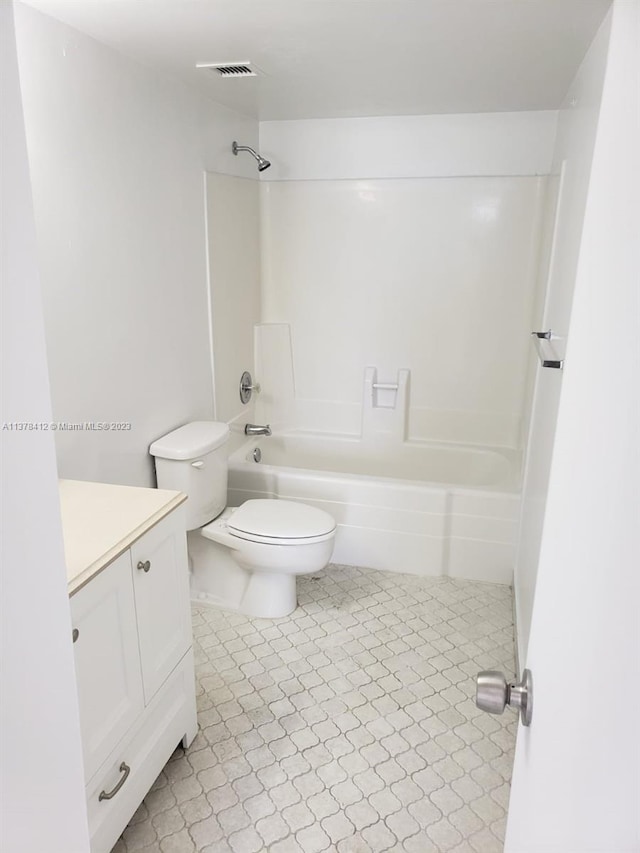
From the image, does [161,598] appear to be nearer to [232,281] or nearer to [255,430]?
[255,430]

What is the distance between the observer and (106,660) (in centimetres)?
141

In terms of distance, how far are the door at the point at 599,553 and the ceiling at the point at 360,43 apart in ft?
3.34

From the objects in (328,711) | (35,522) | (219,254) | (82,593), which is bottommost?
(328,711)

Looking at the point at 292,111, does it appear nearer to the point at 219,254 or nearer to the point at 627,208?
the point at 219,254

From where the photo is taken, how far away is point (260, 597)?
2537 mm

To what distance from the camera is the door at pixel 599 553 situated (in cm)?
52

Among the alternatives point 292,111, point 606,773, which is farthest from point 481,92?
point 606,773

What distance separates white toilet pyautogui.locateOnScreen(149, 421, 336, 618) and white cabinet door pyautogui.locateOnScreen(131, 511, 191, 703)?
0.58 meters

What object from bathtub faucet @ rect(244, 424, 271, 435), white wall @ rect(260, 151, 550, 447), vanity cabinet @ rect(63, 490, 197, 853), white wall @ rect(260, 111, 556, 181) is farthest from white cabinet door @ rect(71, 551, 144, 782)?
white wall @ rect(260, 111, 556, 181)

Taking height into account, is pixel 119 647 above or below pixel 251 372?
below

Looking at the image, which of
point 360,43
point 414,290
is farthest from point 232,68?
point 414,290

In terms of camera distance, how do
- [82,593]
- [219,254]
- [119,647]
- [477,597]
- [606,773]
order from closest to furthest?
[606,773] → [82,593] → [119,647] → [477,597] → [219,254]

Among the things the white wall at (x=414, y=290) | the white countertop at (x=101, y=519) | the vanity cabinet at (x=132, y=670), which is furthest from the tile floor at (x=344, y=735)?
the white wall at (x=414, y=290)

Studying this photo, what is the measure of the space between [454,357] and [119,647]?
2.43 m
